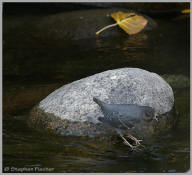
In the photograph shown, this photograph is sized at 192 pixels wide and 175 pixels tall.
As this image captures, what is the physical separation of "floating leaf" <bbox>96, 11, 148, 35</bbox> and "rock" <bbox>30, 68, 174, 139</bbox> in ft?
15.5

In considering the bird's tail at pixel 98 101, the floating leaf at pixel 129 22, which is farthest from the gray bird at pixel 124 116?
the floating leaf at pixel 129 22

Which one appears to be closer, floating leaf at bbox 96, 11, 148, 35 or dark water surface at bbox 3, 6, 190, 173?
dark water surface at bbox 3, 6, 190, 173

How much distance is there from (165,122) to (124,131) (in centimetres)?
75

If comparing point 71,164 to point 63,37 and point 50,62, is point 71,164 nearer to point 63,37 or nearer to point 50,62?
point 50,62

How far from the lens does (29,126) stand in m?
5.30

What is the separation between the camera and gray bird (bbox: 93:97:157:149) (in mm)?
4422

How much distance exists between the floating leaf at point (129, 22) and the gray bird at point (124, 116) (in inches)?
219

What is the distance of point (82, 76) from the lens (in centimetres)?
727

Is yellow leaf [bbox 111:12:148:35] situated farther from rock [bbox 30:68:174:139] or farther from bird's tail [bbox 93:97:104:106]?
bird's tail [bbox 93:97:104:106]

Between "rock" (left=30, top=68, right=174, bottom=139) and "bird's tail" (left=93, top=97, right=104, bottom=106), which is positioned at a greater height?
"bird's tail" (left=93, top=97, right=104, bottom=106)

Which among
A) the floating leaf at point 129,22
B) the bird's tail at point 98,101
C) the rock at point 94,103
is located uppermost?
the bird's tail at point 98,101

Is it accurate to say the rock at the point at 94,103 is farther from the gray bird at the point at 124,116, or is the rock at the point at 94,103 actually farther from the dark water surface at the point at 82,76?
the gray bird at the point at 124,116

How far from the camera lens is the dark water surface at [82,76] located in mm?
4363

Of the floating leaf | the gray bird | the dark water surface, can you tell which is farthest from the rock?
the floating leaf
